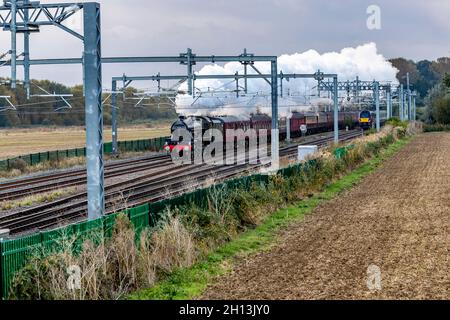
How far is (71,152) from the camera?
51750mm

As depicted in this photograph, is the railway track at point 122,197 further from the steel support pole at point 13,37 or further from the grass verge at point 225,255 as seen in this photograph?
the steel support pole at point 13,37

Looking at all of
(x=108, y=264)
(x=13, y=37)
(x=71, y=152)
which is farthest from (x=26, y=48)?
(x=71, y=152)

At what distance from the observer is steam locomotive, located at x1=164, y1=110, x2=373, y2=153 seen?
52.1 metres

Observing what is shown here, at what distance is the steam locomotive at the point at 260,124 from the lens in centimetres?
5212

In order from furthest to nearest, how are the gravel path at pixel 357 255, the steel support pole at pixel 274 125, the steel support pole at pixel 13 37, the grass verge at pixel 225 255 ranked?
the steel support pole at pixel 274 125 < the steel support pole at pixel 13 37 < the grass verge at pixel 225 255 < the gravel path at pixel 357 255

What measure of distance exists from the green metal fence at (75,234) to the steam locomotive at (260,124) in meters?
32.1

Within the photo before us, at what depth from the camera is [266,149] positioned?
194ft

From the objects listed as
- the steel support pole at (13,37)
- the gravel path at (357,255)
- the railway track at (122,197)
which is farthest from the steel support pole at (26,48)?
the gravel path at (357,255)

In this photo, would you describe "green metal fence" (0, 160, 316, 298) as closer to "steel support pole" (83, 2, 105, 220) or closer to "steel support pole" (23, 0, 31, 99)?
"steel support pole" (83, 2, 105, 220)

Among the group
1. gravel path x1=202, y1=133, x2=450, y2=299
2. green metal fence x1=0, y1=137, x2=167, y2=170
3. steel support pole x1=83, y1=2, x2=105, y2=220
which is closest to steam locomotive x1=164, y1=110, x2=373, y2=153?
green metal fence x1=0, y1=137, x2=167, y2=170

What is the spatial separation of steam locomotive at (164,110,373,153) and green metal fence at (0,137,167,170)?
467 cm

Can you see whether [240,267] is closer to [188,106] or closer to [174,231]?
[174,231]

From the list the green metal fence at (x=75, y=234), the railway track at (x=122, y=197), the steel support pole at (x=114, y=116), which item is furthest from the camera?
the steel support pole at (x=114, y=116)
